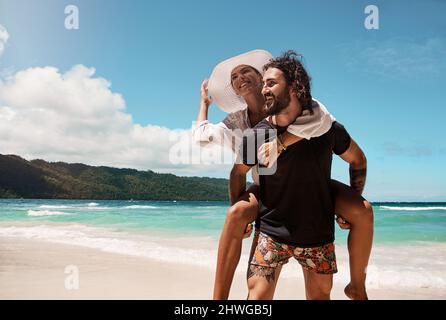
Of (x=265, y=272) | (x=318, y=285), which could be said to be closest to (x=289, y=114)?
(x=265, y=272)

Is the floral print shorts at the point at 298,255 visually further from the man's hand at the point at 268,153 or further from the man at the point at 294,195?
the man's hand at the point at 268,153

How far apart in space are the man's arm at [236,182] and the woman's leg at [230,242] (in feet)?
0.37

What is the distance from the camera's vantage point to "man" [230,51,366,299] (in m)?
2.13

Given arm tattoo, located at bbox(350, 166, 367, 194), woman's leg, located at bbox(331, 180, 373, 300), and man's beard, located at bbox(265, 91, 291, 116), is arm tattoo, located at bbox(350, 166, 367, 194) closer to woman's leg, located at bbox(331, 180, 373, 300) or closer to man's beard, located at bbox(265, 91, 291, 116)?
woman's leg, located at bbox(331, 180, 373, 300)

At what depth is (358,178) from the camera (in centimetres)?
240

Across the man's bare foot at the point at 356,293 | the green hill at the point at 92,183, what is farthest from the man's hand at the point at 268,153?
the green hill at the point at 92,183

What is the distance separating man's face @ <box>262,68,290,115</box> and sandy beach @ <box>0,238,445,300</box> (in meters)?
3.77

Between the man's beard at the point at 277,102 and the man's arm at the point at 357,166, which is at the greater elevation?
the man's beard at the point at 277,102

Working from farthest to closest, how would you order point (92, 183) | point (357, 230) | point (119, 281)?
point (92, 183)
point (119, 281)
point (357, 230)

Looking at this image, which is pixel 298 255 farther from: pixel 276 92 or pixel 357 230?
pixel 276 92

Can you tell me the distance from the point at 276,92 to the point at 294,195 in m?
0.53

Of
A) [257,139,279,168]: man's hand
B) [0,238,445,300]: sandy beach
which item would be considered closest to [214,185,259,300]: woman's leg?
[257,139,279,168]: man's hand

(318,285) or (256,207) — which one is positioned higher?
(256,207)

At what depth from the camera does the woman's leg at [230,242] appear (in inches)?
85.0
